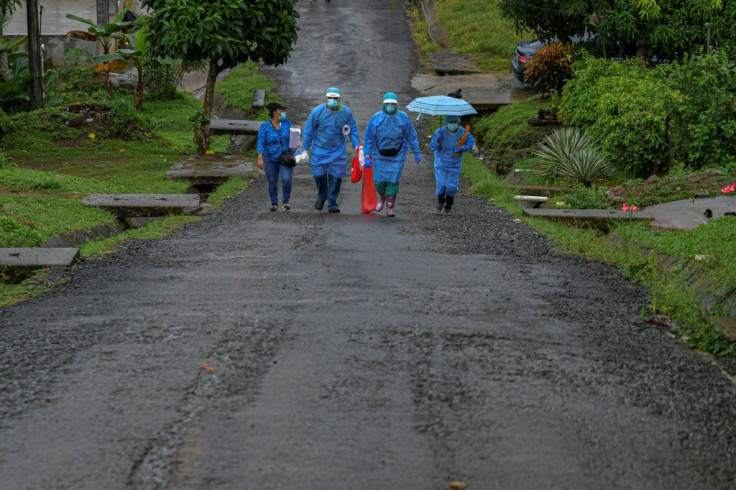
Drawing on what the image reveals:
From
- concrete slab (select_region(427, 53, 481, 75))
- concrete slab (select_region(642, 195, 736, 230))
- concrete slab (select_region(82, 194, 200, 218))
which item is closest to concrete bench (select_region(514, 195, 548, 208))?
concrete slab (select_region(642, 195, 736, 230))

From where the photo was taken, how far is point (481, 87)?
30.9 metres

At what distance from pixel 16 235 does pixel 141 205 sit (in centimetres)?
325

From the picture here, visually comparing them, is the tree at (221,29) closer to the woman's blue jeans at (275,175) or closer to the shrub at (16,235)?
the woman's blue jeans at (275,175)

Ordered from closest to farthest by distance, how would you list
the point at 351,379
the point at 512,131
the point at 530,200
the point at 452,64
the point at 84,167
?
the point at 351,379, the point at 530,200, the point at 84,167, the point at 512,131, the point at 452,64

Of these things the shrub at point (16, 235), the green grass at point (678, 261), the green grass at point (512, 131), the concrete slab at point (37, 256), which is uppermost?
the green grass at point (678, 261)

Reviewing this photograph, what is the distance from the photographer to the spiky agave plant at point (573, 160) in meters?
19.2

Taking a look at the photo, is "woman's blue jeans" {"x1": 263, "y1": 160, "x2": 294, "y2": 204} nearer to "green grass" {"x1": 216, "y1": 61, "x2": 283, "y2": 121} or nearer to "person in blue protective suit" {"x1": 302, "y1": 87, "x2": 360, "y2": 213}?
"person in blue protective suit" {"x1": 302, "y1": 87, "x2": 360, "y2": 213}

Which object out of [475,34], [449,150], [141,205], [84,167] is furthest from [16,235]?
[475,34]

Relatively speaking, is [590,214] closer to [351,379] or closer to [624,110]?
[624,110]

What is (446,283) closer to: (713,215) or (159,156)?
(713,215)

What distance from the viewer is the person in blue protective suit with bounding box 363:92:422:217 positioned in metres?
15.6

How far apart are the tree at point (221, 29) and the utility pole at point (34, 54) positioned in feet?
12.1

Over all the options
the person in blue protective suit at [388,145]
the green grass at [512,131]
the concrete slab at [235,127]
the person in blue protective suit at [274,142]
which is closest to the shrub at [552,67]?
the green grass at [512,131]

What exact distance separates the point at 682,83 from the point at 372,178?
19.8 ft
